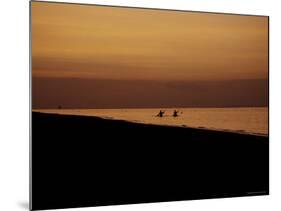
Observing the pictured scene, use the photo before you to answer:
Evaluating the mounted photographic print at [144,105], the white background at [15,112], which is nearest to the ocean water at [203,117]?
the mounted photographic print at [144,105]

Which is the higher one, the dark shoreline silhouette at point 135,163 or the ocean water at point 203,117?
the ocean water at point 203,117

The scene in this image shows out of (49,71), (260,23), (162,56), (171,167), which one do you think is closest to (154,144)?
(171,167)

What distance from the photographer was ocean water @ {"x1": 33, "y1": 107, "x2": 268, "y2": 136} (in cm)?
534

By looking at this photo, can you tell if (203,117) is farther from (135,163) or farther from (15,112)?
(15,112)

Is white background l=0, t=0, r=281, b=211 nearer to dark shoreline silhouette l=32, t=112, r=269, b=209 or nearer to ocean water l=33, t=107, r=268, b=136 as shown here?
dark shoreline silhouette l=32, t=112, r=269, b=209

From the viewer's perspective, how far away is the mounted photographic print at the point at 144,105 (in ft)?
16.9

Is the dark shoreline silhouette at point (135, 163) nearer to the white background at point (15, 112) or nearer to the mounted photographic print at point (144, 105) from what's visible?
the mounted photographic print at point (144, 105)

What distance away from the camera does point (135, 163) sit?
5.40 m

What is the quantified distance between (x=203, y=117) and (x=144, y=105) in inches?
24.8

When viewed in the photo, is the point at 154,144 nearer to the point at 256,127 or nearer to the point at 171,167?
the point at 171,167

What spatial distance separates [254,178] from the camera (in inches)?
233

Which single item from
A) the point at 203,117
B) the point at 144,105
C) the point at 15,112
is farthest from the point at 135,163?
the point at 15,112

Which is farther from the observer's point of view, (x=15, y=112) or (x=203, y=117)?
(x=203, y=117)

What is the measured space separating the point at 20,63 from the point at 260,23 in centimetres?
243
